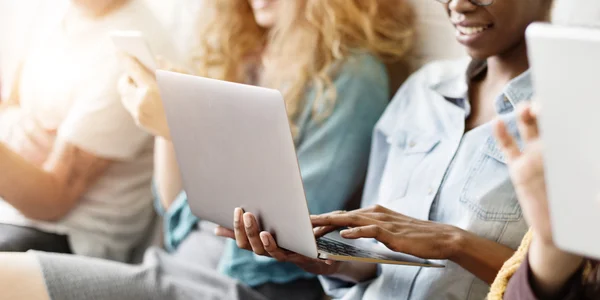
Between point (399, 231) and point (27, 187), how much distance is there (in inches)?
30.5

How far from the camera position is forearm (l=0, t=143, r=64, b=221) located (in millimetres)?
1303

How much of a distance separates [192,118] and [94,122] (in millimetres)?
493

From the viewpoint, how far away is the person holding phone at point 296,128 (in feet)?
3.54

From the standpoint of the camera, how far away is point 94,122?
1.34 metres

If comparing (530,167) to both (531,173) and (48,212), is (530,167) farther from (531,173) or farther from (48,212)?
(48,212)

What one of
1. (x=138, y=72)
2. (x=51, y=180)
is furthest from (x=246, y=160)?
(x=51, y=180)

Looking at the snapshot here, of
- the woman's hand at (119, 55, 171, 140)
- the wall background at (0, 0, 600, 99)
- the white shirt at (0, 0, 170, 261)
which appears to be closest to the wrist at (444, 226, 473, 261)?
the woman's hand at (119, 55, 171, 140)

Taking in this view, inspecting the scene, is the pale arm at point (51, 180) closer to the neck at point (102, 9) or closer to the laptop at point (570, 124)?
the neck at point (102, 9)

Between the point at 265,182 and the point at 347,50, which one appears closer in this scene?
the point at 265,182

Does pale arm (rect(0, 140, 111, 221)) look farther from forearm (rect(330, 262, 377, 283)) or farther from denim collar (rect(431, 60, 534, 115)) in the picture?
denim collar (rect(431, 60, 534, 115))

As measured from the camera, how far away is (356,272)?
1.05m

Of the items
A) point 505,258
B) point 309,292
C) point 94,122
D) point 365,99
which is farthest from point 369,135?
point 94,122

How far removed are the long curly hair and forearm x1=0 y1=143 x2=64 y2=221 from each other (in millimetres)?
370

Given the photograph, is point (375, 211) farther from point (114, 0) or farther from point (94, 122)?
point (114, 0)
